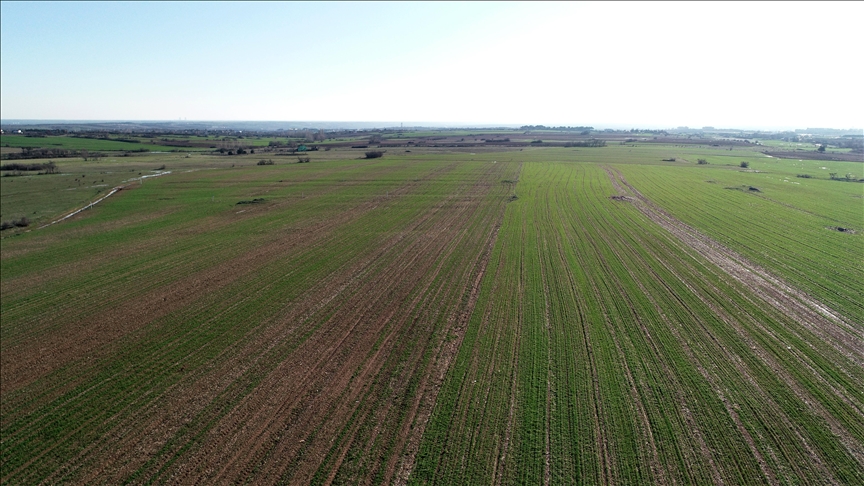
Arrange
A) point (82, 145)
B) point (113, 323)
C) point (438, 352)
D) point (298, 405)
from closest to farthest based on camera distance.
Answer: point (298, 405)
point (438, 352)
point (113, 323)
point (82, 145)

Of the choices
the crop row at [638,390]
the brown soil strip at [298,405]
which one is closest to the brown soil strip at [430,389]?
the brown soil strip at [298,405]

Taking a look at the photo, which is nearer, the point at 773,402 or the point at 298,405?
the point at 773,402

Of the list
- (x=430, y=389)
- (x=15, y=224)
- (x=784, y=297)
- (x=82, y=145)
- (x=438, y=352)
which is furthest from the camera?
(x=82, y=145)

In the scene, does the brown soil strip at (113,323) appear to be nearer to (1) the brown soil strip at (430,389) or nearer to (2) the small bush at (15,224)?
(1) the brown soil strip at (430,389)

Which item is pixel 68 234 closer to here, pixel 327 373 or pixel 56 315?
pixel 56 315

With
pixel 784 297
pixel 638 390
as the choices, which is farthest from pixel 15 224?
pixel 784 297

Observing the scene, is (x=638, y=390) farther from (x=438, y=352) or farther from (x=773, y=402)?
(x=438, y=352)
